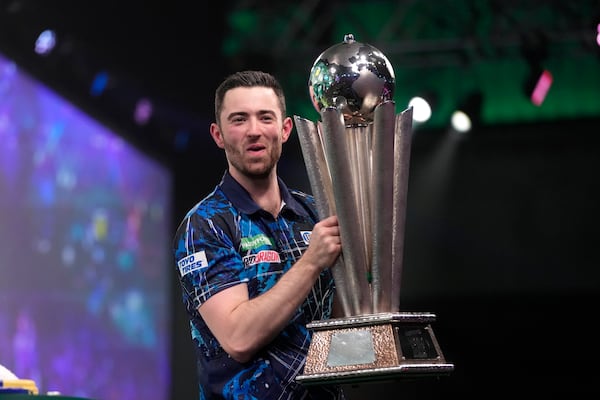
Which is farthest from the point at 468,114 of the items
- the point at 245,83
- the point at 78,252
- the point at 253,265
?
the point at 253,265

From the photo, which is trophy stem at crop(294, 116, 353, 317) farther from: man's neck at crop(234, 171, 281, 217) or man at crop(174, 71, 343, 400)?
man's neck at crop(234, 171, 281, 217)

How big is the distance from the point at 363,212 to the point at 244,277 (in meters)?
0.32

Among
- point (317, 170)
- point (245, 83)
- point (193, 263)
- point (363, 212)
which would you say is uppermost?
point (245, 83)

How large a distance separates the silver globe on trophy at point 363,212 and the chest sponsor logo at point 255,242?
0.58ft

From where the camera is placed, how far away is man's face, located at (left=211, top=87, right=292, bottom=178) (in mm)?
2441

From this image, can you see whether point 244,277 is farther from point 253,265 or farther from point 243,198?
point 243,198

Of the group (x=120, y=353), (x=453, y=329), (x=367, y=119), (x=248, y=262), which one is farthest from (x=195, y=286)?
(x=453, y=329)

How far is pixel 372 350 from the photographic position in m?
2.16

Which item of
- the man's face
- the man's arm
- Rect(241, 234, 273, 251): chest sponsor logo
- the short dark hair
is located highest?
the short dark hair

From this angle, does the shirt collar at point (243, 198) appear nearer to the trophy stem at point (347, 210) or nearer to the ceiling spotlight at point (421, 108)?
the trophy stem at point (347, 210)

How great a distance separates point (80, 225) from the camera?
229 inches

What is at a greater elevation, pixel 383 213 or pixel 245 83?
pixel 245 83

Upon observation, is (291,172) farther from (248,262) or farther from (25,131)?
(248,262)

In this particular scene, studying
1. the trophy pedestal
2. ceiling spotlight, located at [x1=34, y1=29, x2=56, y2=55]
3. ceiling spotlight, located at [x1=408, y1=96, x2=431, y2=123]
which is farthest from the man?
ceiling spotlight, located at [x1=408, y1=96, x2=431, y2=123]
